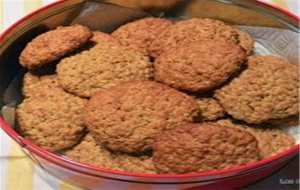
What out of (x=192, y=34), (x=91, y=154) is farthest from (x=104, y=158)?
(x=192, y=34)

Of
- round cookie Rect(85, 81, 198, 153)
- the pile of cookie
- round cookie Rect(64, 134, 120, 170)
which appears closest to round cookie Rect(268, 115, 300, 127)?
the pile of cookie

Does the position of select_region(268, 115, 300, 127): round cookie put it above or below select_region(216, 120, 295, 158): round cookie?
above

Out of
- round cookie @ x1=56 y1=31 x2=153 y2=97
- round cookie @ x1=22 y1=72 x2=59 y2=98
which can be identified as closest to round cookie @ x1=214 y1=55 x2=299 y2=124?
round cookie @ x1=56 y1=31 x2=153 y2=97

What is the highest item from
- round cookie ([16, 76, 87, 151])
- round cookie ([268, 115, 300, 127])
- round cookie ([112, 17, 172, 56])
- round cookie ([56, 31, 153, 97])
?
round cookie ([112, 17, 172, 56])

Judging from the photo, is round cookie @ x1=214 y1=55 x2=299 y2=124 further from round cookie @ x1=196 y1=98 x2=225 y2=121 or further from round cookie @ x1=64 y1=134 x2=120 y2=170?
round cookie @ x1=64 y1=134 x2=120 y2=170

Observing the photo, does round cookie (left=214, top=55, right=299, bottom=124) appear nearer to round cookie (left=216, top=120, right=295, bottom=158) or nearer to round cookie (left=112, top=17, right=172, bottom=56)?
round cookie (left=216, top=120, right=295, bottom=158)

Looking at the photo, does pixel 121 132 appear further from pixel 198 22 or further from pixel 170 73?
pixel 198 22

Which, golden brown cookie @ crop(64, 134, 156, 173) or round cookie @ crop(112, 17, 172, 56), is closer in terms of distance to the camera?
golden brown cookie @ crop(64, 134, 156, 173)

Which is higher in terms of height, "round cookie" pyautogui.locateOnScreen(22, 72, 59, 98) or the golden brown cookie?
"round cookie" pyautogui.locateOnScreen(22, 72, 59, 98)
